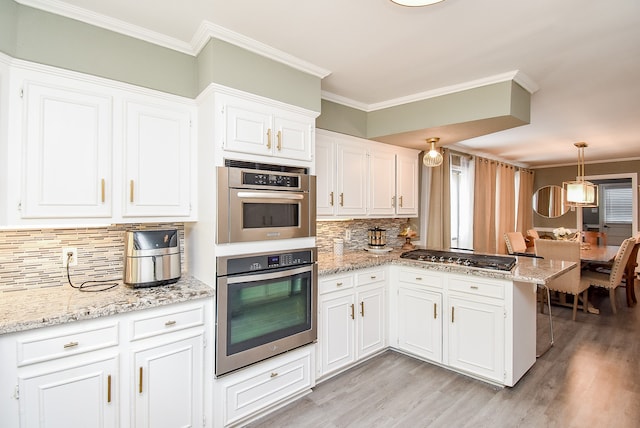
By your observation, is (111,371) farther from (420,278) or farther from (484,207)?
(484,207)

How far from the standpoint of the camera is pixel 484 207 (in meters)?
5.78

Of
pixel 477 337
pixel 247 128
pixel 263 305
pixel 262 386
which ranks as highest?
pixel 247 128

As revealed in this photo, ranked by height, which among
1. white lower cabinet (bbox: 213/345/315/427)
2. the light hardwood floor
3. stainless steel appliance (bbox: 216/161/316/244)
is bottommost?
the light hardwood floor

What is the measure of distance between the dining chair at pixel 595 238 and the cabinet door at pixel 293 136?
21.8ft

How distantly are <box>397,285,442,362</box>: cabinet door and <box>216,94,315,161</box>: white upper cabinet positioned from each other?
1.67m

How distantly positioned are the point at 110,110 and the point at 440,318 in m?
2.97

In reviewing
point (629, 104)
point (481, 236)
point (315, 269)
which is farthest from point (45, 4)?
point (481, 236)

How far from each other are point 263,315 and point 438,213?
9.96ft

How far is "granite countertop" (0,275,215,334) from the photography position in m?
1.50

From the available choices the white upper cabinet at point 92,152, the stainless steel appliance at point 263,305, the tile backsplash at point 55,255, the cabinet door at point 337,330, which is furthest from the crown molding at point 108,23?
the cabinet door at point 337,330

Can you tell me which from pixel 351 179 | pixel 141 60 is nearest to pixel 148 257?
pixel 141 60

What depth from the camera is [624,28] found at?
6.47ft

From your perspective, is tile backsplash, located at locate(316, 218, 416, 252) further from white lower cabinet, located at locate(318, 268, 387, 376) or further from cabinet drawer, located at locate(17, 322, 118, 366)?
cabinet drawer, located at locate(17, 322, 118, 366)

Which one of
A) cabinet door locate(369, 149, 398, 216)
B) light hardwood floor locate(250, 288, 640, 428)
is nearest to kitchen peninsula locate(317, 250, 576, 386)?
light hardwood floor locate(250, 288, 640, 428)
